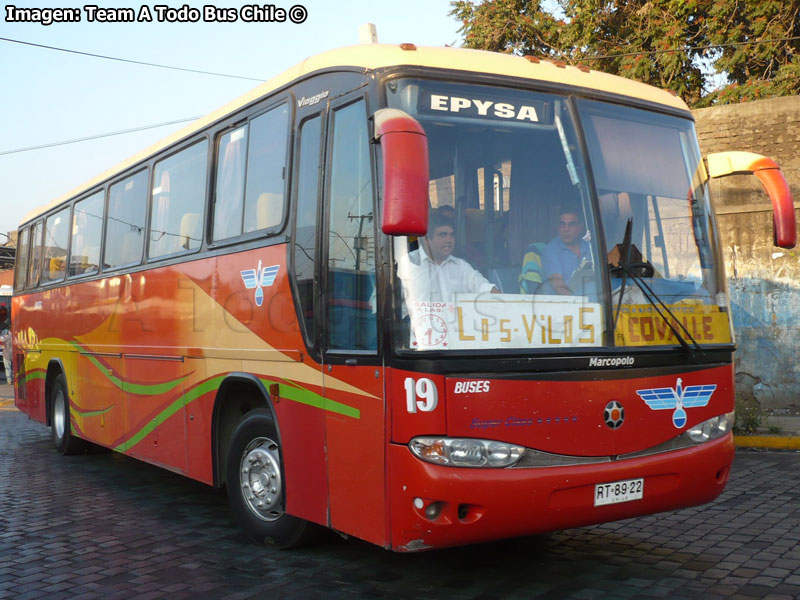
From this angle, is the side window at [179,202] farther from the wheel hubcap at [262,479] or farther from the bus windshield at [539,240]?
the bus windshield at [539,240]

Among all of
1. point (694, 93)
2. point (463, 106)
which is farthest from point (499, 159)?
point (694, 93)

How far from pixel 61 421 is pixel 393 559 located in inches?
287

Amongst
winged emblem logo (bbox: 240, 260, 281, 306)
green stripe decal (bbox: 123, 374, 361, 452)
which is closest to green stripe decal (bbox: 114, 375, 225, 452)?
green stripe decal (bbox: 123, 374, 361, 452)

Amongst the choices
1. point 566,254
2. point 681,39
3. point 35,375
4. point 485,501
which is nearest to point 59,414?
point 35,375

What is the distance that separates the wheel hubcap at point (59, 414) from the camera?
38.6 ft

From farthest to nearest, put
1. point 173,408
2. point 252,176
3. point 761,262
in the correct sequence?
1. point 761,262
2. point 173,408
3. point 252,176

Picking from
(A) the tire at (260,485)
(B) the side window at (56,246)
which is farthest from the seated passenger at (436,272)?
(B) the side window at (56,246)

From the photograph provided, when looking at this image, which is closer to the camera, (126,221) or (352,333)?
(352,333)

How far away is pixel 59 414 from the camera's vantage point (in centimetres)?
1203

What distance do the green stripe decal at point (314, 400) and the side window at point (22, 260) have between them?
9.18 metres

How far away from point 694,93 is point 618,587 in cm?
2035

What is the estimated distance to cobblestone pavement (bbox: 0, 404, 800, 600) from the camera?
5.36 metres

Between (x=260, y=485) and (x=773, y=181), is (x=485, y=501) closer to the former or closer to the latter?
(x=260, y=485)

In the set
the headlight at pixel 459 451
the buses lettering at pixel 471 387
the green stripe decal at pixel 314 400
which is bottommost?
the headlight at pixel 459 451
